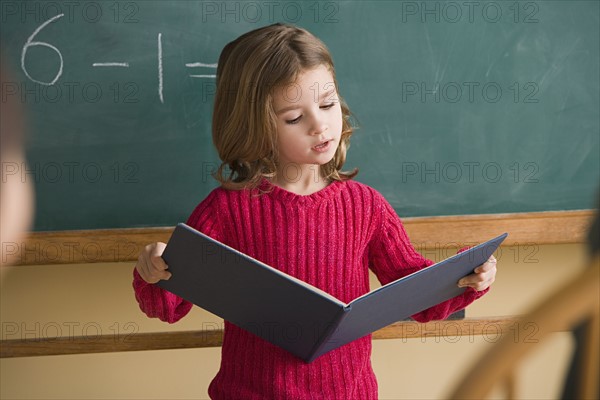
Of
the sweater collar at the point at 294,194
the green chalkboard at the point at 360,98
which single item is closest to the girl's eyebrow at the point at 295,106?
the sweater collar at the point at 294,194

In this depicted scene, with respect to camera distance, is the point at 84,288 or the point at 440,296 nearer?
the point at 440,296

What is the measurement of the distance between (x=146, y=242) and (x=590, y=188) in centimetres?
120

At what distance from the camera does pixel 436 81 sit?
2.29 metres

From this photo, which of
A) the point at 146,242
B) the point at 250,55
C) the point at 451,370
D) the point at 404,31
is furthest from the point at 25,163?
the point at 451,370

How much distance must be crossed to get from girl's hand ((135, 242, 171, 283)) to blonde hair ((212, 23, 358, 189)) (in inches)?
9.0

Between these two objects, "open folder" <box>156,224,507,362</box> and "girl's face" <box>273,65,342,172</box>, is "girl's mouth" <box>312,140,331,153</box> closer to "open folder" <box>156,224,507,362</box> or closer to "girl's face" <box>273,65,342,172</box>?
"girl's face" <box>273,65,342,172</box>

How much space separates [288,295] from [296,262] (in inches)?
11.6

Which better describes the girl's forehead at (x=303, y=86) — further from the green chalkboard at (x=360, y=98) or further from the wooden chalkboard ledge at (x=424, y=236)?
the wooden chalkboard ledge at (x=424, y=236)

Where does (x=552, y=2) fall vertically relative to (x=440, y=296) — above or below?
above

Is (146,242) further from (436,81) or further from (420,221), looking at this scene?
(436,81)

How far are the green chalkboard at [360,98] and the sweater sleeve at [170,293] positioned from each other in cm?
52

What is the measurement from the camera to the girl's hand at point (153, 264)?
1.54 m

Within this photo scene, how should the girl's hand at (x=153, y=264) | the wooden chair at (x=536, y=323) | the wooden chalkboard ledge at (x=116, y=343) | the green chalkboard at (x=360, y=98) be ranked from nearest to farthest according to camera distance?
the wooden chair at (x=536, y=323)
the girl's hand at (x=153, y=264)
the green chalkboard at (x=360, y=98)
the wooden chalkboard ledge at (x=116, y=343)

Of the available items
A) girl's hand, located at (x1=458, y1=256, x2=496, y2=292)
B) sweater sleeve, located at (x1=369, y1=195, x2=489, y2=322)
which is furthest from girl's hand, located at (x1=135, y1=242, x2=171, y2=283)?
girl's hand, located at (x1=458, y1=256, x2=496, y2=292)
